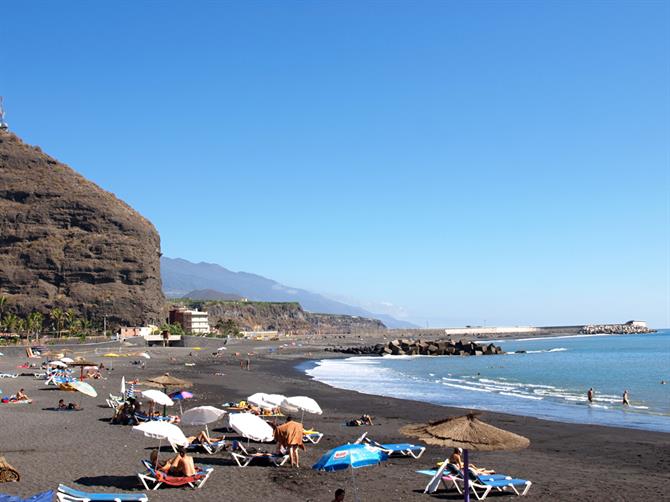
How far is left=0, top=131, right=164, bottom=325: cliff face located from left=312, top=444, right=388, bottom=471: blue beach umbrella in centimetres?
11436

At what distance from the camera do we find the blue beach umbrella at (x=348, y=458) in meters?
12.6

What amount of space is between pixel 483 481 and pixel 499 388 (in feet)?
105

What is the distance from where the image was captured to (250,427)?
51.4 feet

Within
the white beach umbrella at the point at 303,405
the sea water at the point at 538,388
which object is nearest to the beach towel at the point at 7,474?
the white beach umbrella at the point at 303,405

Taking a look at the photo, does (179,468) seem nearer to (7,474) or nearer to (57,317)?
(7,474)

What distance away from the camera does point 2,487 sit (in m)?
13.3

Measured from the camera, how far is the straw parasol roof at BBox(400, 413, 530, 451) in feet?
34.9

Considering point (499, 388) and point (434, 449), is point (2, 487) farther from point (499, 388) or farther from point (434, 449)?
point (499, 388)

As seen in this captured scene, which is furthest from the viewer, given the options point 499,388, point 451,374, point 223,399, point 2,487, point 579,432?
point 451,374

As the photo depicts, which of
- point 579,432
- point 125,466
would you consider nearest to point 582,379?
point 579,432

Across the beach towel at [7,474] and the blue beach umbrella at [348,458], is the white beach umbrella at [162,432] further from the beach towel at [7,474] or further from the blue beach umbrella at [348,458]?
the blue beach umbrella at [348,458]

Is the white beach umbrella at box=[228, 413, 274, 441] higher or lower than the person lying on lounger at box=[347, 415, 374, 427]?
higher

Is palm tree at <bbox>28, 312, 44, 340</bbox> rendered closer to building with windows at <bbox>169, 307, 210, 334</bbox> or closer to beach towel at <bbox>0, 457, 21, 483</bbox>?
building with windows at <bbox>169, 307, 210, 334</bbox>

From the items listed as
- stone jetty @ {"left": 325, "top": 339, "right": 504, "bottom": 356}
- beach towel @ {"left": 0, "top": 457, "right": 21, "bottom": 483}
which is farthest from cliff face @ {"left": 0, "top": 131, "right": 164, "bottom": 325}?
beach towel @ {"left": 0, "top": 457, "right": 21, "bottom": 483}
